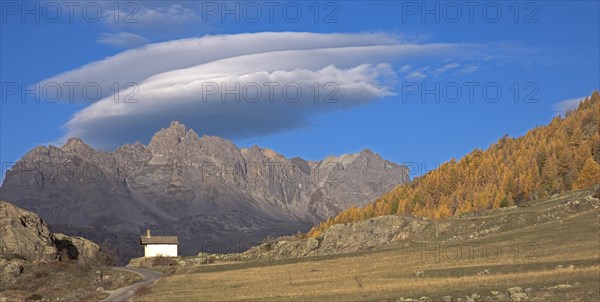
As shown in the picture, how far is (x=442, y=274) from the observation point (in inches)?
2763

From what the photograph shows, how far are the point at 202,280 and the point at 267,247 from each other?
75475mm

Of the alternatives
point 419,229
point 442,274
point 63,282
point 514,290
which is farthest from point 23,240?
point 514,290

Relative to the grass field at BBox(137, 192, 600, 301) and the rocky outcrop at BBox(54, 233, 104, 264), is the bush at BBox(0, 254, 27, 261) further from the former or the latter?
the grass field at BBox(137, 192, 600, 301)

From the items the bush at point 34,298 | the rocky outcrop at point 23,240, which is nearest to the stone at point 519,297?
the bush at point 34,298

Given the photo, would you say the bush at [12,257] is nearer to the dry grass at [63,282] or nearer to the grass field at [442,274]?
the dry grass at [63,282]

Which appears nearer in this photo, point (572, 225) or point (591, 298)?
point (591, 298)

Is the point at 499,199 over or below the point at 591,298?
over

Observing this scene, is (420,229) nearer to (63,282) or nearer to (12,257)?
(63,282)

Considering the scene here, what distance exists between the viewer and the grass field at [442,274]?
187 ft

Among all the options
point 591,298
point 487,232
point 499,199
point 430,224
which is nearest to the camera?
point 591,298

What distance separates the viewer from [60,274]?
97.1 m

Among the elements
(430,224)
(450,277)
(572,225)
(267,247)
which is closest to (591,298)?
(450,277)

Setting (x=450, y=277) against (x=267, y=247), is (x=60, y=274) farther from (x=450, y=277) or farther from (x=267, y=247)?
(x=267, y=247)

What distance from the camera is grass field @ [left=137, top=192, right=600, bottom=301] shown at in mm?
57031
